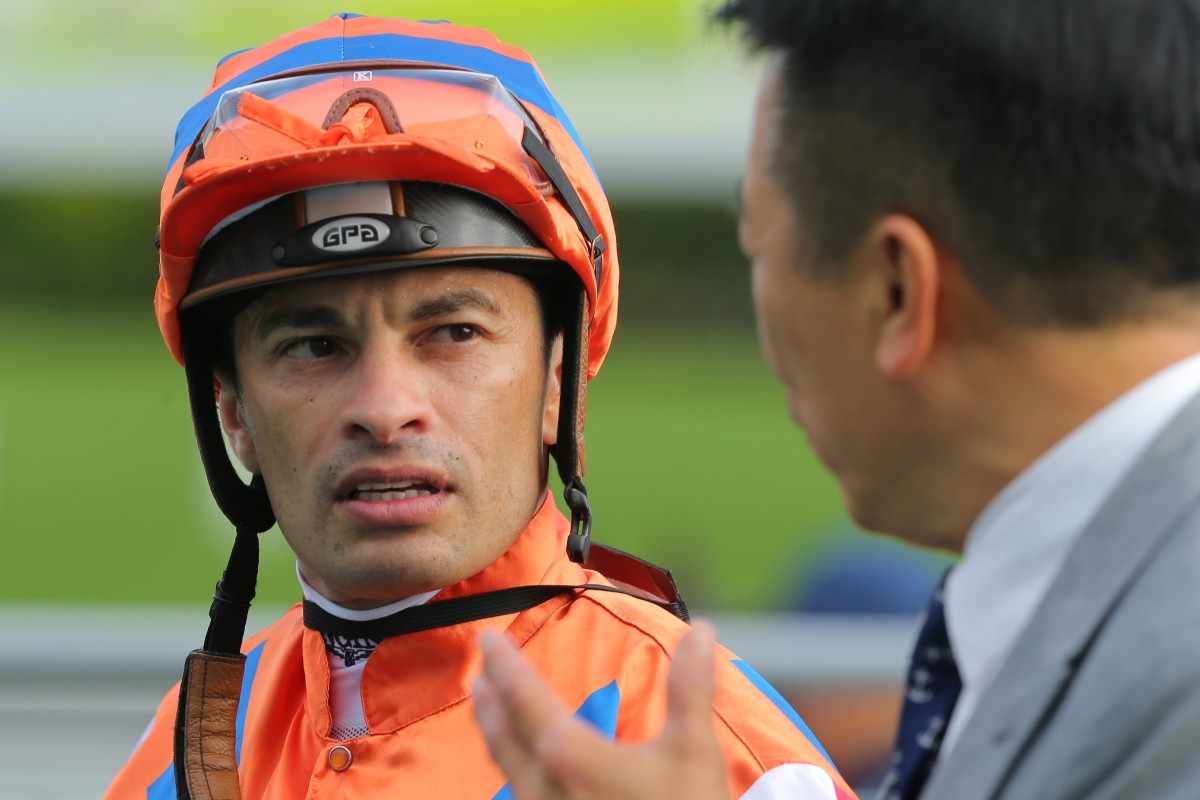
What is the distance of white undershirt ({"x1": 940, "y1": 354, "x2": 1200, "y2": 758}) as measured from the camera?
1.26 metres

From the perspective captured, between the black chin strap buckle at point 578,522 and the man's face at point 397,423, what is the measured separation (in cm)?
8

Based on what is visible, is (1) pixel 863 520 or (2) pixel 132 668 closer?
(1) pixel 863 520

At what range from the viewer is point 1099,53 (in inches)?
48.2

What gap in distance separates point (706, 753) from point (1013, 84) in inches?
23.7

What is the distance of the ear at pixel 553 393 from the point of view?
2383 millimetres

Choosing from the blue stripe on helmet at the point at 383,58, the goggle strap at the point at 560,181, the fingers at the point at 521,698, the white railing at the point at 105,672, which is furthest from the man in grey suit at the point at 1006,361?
the white railing at the point at 105,672

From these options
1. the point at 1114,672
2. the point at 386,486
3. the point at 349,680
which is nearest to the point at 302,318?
the point at 386,486

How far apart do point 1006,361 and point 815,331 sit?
19 centimetres

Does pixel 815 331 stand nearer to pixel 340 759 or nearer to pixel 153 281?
pixel 340 759

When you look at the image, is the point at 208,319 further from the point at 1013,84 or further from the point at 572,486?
the point at 1013,84

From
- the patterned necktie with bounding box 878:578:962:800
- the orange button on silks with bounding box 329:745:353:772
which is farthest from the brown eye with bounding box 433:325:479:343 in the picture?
the patterned necktie with bounding box 878:578:962:800

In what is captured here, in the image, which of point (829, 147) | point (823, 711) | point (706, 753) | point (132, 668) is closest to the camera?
point (706, 753)

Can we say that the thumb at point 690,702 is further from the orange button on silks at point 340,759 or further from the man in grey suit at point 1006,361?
the orange button on silks at point 340,759

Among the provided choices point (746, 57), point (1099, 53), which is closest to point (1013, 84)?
point (1099, 53)
